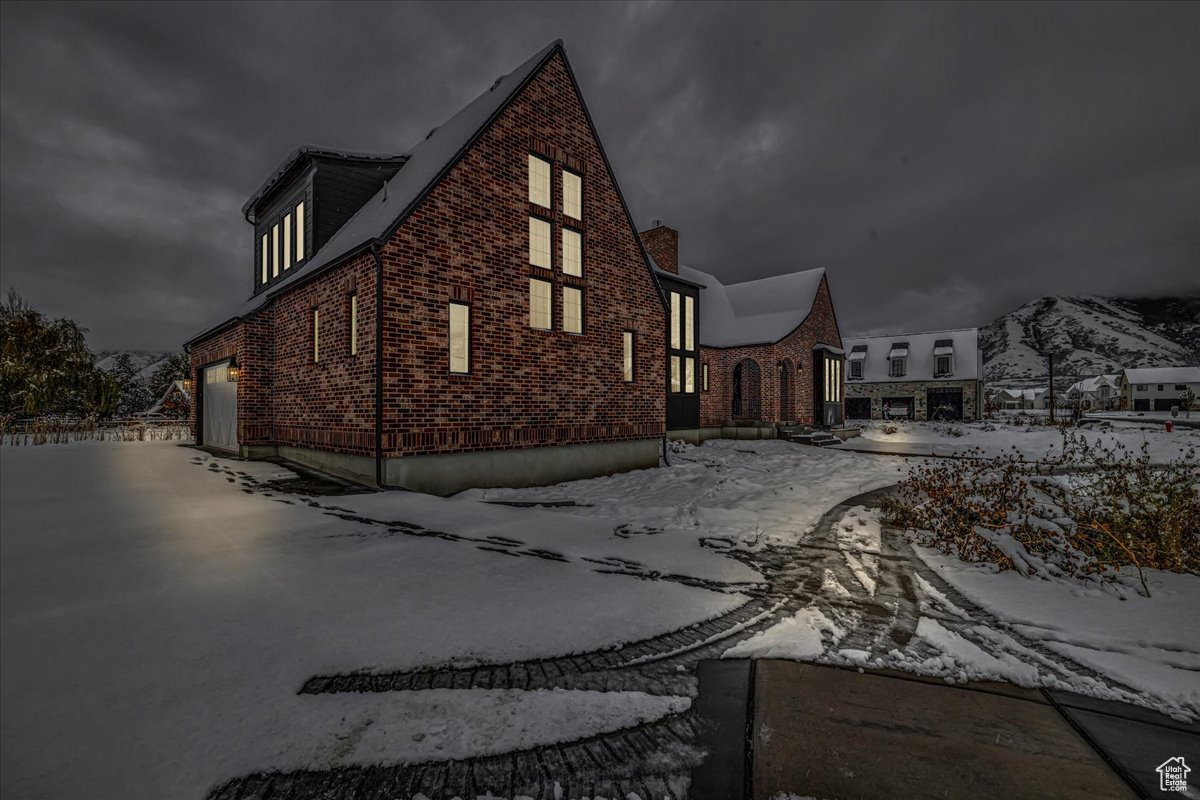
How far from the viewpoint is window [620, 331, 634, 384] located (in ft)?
41.0

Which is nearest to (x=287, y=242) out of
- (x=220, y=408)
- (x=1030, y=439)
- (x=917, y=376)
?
(x=220, y=408)

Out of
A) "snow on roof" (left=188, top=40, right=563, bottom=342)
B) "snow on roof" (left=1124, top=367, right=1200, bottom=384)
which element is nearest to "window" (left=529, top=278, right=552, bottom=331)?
"snow on roof" (left=188, top=40, right=563, bottom=342)

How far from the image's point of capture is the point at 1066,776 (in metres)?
2.10

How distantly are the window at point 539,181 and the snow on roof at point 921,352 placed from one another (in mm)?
40106

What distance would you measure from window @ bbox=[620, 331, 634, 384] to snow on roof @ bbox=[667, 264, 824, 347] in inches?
413

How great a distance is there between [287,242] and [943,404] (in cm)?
4490

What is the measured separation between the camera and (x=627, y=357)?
12.7m

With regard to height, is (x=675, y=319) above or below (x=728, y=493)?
above

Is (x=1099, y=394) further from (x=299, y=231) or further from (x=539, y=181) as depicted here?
(x=299, y=231)

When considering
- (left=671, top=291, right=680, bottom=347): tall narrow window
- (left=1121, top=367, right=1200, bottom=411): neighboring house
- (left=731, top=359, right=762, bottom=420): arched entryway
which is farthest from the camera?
(left=1121, top=367, right=1200, bottom=411): neighboring house

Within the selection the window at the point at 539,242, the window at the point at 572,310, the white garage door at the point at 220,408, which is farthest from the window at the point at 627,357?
the white garage door at the point at 220,408

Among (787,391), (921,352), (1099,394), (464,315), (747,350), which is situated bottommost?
(787,391)

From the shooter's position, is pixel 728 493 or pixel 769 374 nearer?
pixel 728 493

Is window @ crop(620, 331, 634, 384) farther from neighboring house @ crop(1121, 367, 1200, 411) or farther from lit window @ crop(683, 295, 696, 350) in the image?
neighboring house @ crop(1121, 367, 1200, 411)
